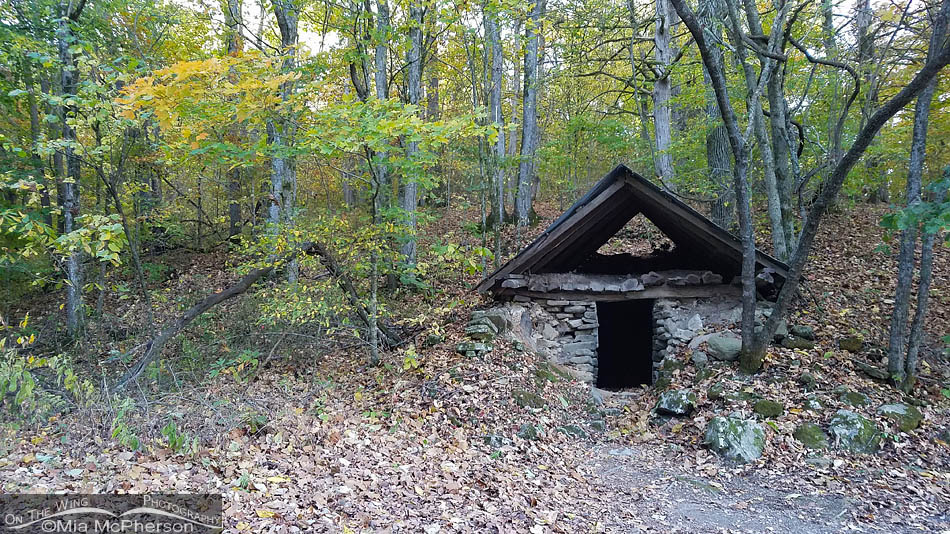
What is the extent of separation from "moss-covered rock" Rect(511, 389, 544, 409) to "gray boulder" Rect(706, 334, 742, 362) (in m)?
2.50

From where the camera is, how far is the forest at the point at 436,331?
3477mm

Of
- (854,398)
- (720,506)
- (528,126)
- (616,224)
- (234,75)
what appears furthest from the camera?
(528,126)

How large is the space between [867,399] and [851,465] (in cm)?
106

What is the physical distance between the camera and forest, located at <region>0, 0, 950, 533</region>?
3477 mm

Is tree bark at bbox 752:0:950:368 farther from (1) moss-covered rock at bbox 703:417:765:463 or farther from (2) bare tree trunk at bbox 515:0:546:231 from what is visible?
(2) bare tree trunk at bbox 515:0:546:231

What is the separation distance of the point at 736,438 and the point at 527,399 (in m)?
2.17

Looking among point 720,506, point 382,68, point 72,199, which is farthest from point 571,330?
point 72,199

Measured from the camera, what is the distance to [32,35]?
21.1 feet

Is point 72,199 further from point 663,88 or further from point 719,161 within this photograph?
point 663,88

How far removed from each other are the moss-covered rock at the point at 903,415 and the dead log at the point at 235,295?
5598mm

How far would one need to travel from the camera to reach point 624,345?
9023 millimetres

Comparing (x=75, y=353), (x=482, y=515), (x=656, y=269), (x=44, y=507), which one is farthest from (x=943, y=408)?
(x=75, y=353)

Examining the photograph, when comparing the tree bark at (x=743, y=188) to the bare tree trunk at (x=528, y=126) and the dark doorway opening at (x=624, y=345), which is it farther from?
the bare tree trunk at (x=528, y=126)

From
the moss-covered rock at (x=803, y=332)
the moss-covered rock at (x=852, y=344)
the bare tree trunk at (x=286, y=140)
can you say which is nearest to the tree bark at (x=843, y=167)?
the moss-covered rock at (x=803, y=332)
